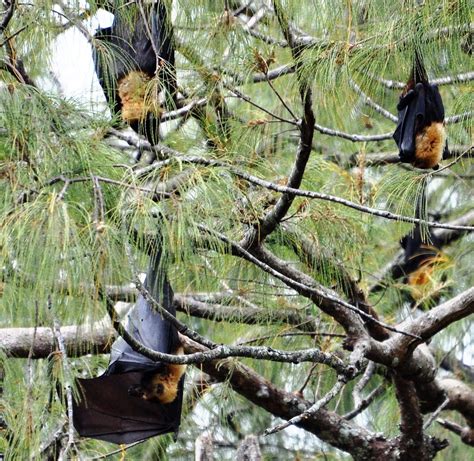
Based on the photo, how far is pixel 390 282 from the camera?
4.06 m

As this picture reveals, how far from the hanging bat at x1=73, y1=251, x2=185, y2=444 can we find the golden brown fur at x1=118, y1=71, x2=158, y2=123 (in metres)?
0.49

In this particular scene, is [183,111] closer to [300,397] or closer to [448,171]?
[300,397]

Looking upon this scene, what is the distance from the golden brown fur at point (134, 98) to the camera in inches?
112

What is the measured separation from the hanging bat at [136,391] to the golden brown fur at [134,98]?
19.3 inches

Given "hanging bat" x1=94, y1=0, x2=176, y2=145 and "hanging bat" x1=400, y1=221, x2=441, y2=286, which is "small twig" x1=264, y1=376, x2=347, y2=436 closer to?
"hanging bat" x1=94, y1=0, x2=176, y2=145

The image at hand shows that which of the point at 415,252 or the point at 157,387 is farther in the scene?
the point at 415,252

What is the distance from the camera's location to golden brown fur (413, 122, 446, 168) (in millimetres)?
3062

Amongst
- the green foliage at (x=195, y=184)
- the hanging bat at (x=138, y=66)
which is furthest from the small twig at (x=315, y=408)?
the hanging bat at (x=138, y=66)

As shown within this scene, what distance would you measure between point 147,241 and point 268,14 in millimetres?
869

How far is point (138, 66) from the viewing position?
312 cm

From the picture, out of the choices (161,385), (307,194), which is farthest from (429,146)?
(161,385)

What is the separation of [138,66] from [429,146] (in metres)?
0.78

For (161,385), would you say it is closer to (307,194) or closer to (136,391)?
(136,391)

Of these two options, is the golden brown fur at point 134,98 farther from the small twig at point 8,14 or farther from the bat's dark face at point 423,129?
the bat's dark face at point 423,129
